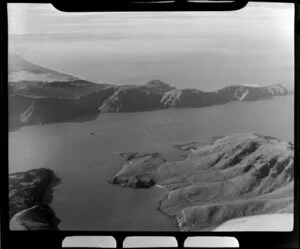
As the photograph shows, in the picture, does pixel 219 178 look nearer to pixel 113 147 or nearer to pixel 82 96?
pixel 113 147

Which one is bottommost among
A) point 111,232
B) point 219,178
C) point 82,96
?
point 111,232

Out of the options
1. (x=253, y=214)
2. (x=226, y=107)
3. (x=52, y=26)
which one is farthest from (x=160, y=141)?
(x=52, y=26)

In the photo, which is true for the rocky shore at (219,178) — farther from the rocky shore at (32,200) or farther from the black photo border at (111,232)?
the rocky shore at (32,200)

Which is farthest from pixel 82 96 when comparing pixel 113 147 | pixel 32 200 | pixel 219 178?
pixel 219 178

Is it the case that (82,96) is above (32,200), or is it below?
above

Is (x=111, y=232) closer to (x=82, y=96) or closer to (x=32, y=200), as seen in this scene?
(x=32, y=200)
